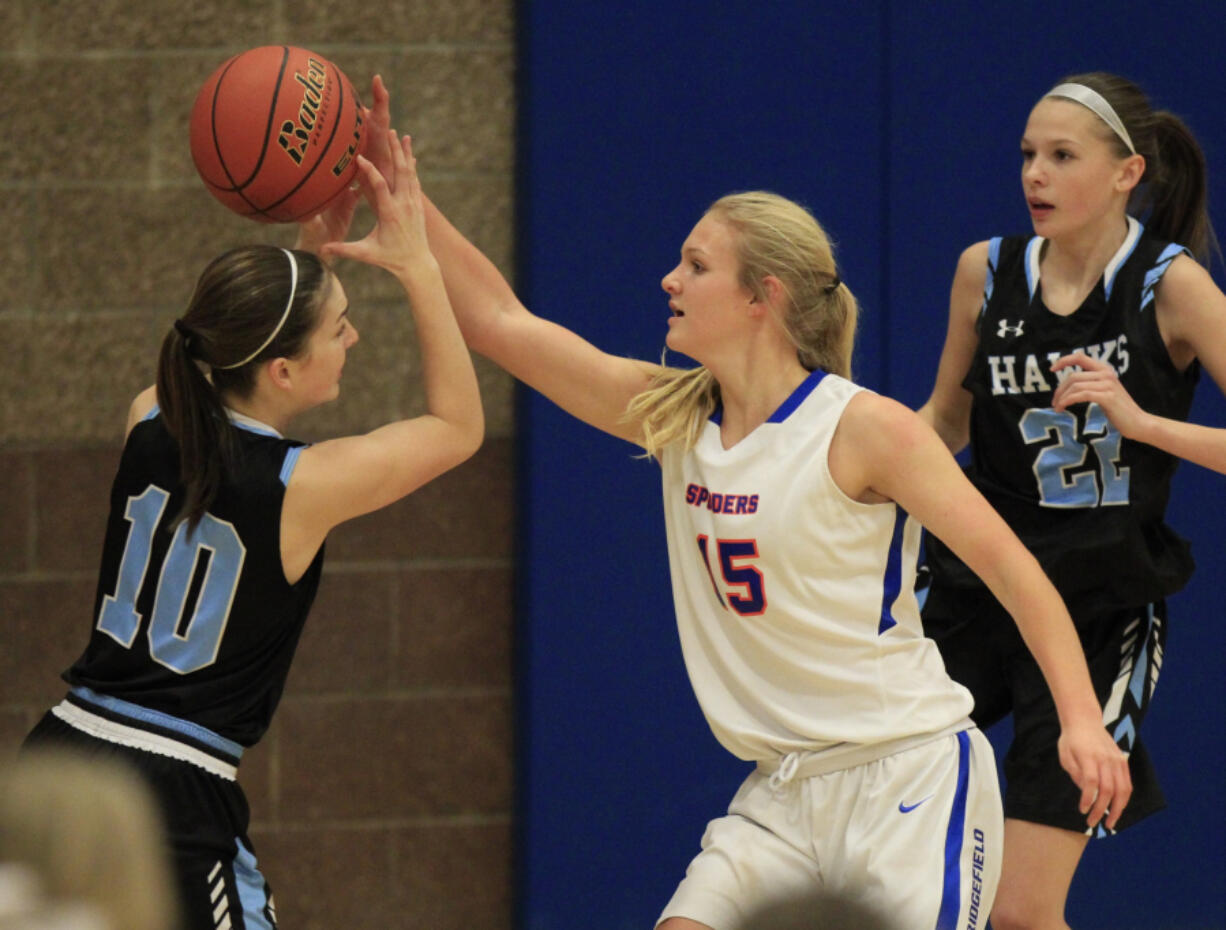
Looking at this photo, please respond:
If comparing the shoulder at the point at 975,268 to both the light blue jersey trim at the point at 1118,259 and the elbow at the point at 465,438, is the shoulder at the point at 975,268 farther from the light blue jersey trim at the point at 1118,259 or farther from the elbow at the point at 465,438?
the elbow at the point at 465,438

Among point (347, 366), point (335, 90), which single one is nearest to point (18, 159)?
point (347, 366)

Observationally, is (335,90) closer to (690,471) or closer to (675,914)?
(690,471)

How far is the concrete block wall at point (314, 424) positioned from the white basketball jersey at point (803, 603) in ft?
5.48

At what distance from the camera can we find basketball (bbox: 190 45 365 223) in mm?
3191

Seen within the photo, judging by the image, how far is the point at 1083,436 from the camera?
3.62m

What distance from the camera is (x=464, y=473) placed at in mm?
4645

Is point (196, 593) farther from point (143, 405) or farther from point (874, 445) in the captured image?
point (874, 445)

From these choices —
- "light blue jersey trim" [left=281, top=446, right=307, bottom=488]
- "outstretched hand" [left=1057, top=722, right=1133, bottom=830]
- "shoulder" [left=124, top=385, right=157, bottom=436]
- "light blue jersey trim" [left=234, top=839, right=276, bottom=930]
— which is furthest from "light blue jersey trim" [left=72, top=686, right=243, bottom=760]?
"outstretched hand" [left=1057, top=722, right=1133, bottom=830]

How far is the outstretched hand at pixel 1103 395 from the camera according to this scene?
3332mm

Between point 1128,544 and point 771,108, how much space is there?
162 centimetres

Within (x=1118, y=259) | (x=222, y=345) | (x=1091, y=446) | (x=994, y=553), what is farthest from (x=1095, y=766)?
(x=222, y=345)

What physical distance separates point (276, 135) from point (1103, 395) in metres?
1.61

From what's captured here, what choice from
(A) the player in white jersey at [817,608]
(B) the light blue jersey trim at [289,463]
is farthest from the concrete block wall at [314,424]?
(B) the light blue jersey trim at [289,463]

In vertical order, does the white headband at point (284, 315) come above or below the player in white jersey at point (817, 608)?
above
